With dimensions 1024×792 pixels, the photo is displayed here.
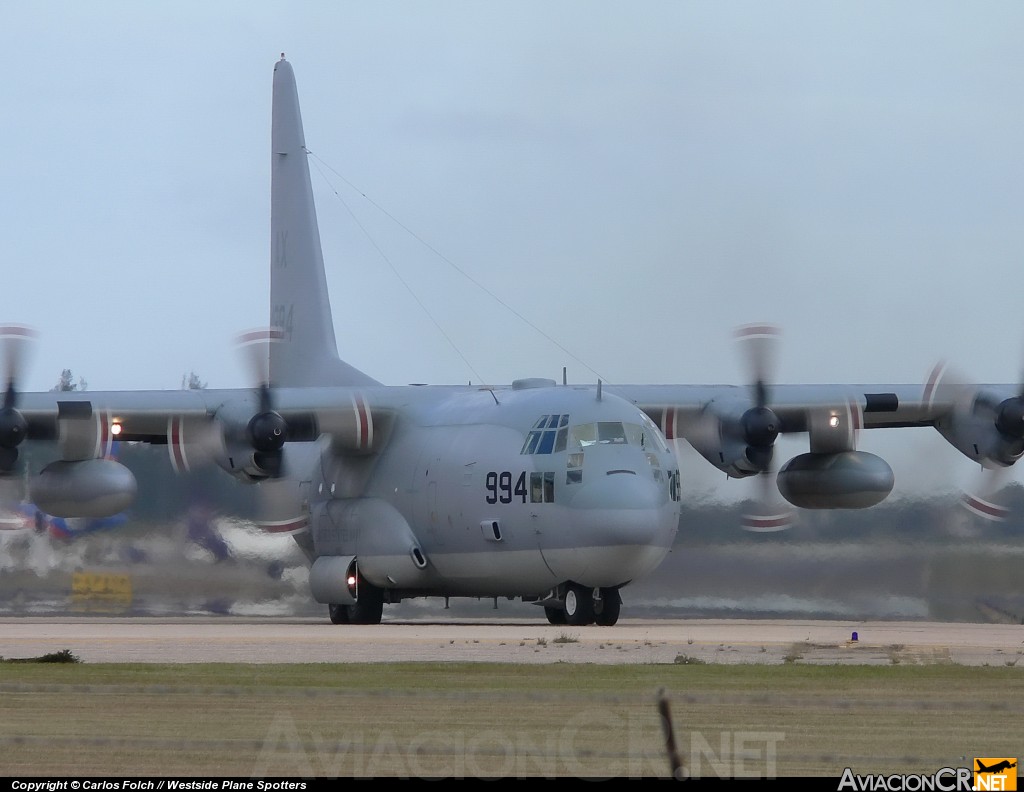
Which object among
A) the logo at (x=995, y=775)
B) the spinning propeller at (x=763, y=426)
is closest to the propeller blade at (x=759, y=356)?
the spinning propeller at (x=763, y=426)

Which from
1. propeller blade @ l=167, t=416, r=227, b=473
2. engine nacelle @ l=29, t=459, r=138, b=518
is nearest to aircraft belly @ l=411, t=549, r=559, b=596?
propeller blade @ l=167, t=416, r=227, b=473

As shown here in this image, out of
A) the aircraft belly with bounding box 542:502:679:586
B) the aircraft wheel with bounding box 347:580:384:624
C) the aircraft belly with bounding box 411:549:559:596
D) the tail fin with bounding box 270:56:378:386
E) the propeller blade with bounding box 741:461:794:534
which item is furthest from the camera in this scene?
the tail fin with bounding box 270:56:378:386

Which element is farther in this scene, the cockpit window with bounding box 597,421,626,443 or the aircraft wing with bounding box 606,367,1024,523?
the aircraft wing with bounding box 606,367,1024,523

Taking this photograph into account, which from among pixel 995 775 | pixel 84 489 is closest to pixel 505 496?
pixel 84 489

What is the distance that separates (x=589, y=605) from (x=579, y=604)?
16cm

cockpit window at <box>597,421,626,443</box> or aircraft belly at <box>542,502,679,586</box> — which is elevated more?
cockpit window at <box>597,421,626,443</box>

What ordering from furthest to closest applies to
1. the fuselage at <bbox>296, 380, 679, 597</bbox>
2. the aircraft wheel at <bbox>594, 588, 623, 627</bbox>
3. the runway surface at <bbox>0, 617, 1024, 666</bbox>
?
the aircraft wheel at <bbox>594, 588, 623, 627</bbox>, the fuselage at <bbox>296, 380, 679, 597</bbox>, the runway surface at <bbox>0, 617, 1024, 666</bbox>

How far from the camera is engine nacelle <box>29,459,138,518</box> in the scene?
27031mm

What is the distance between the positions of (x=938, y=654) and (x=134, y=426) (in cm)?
1470

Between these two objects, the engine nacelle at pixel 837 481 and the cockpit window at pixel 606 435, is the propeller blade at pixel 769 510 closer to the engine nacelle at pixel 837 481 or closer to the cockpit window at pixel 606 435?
the engine nacelle at pixel 837 481

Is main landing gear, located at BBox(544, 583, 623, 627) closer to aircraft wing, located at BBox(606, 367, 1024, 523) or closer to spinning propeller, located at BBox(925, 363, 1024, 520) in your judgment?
aircraft wing, located at BBox(606, 367, 1024, 523)

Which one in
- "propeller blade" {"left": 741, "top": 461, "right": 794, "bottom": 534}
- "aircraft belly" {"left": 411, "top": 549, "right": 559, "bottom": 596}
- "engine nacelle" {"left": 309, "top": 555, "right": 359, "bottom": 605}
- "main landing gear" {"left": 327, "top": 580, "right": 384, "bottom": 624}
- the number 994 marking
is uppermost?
the number 994 marking

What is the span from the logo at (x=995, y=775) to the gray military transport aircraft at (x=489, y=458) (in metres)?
16.0

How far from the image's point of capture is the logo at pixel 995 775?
8.79 m
